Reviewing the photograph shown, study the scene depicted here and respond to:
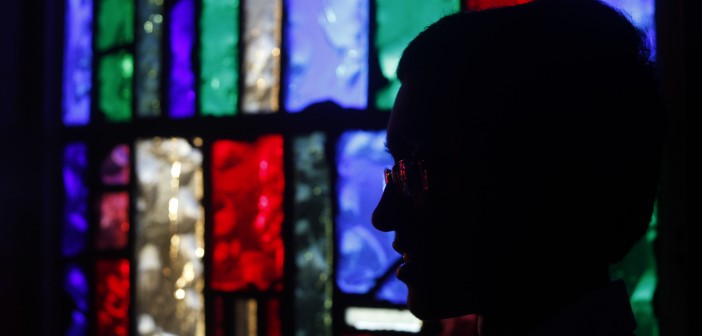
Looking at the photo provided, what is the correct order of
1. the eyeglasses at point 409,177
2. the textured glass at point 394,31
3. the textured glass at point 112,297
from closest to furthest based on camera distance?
the eyeglasses at point 409,177 → the textured glass at point 394,31 → the textured glass at point 112,297

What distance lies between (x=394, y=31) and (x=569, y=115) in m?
1.24

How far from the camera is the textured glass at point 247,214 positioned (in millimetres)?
2229

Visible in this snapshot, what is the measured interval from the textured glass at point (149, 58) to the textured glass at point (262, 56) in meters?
0.42

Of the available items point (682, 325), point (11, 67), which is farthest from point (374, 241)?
point (11, 67)

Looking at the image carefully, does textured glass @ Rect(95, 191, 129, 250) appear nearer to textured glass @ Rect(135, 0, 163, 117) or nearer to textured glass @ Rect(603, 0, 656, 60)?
textured glass @ Rect(135, 0, 163, 117)

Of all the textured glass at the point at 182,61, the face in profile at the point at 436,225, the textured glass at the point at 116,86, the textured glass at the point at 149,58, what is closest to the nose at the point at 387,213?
the face in profile at the point at 436,225

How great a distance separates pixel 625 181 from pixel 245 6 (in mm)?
1759

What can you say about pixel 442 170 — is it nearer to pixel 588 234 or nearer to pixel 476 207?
pixel 476 207

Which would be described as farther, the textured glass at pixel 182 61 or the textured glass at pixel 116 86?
the textured glass at pixel 116 86

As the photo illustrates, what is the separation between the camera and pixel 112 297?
253cm

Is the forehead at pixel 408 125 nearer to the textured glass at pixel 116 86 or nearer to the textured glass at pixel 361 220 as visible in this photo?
the textured glass at pixel 361 220

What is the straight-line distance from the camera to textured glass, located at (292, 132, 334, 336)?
2.13 metres

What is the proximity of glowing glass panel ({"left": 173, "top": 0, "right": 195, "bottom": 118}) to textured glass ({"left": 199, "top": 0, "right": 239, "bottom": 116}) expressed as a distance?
6 cm

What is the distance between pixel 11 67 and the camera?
2.81m
